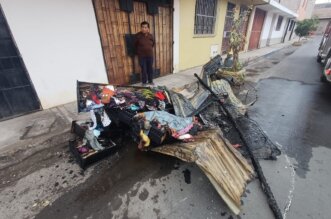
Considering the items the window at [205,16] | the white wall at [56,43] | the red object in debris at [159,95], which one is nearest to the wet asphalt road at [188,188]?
the red object in debris at [159,95]

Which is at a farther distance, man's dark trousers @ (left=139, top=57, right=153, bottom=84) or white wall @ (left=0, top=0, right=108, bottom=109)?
man's dark trousers @ (left=139, top=57, right=153, bottom=84)

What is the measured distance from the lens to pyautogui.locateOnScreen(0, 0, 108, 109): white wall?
3120 millimetres

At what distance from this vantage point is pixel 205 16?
294 inches

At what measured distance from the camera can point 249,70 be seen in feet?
25.7

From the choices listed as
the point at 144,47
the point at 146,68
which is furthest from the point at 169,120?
the point at 146,68

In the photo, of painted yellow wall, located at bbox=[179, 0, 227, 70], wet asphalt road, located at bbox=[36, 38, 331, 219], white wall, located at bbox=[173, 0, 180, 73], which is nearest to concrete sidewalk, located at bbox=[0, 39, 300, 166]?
wet asphalt road, located at bbox=[36, 38, 331, 219]

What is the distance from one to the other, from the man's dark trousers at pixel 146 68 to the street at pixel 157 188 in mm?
2849

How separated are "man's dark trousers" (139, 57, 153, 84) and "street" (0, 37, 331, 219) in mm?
2849

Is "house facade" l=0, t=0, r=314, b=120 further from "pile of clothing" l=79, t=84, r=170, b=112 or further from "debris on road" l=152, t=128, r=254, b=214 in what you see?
"debris on road" l=152, t=128, r=254, b=214

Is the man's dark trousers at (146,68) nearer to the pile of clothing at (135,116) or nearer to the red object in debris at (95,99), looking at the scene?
the pile of clothing at (135,116)

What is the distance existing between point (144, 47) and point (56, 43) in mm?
2057

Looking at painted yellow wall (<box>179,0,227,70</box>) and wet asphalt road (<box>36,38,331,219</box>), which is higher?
painted yellow wall (<box>179,0,227,70</box>)

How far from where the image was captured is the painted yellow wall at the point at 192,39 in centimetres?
630

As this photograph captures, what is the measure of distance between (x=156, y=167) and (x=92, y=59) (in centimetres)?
323
